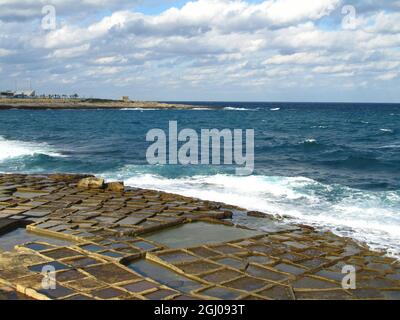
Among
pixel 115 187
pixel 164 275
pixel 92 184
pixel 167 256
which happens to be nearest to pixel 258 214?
pixel 167 256

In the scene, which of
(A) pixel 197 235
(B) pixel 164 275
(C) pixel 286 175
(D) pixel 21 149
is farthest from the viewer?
(D) pixel 21 149

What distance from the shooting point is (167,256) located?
40.7 ft

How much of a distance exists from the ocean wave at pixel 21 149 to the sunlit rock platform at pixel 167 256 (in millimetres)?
18995

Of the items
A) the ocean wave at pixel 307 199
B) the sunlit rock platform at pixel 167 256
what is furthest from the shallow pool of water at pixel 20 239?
the ocean wave at pixel 307 199

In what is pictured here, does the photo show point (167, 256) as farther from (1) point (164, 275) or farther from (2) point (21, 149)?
(2) point (21, 149)

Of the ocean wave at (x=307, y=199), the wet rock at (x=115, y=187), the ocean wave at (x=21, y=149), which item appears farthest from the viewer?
the ocean wave at (x=21, y=149)

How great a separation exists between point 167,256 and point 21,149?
1241 inches

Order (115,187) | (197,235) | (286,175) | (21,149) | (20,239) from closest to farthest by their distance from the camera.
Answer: (20,239), (197,235), (115,187), (286,175), (21,149)

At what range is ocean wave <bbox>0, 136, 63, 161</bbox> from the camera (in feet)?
120

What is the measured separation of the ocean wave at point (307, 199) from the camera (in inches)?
656

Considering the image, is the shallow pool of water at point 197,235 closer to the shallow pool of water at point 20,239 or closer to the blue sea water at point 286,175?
the blue sea water at point 286,175

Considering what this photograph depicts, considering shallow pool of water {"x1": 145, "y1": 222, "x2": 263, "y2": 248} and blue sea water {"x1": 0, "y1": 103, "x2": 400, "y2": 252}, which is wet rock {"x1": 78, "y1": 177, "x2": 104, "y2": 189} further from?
shallow pool of water {"x1": 145, "y1": 222, "x2": 263, "y2": 248}

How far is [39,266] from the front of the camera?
11.2m

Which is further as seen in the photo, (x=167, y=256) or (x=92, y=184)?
(x=92, y=184)
